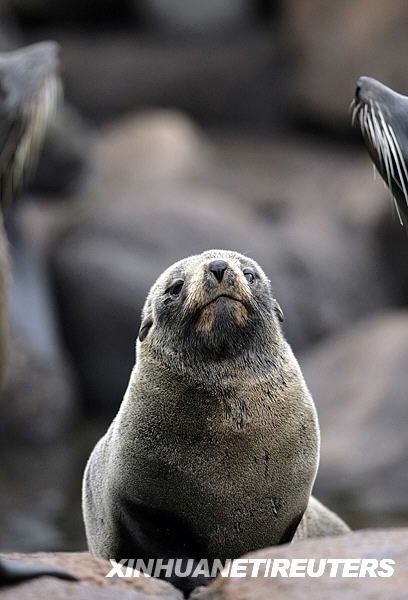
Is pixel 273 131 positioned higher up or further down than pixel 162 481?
higher up

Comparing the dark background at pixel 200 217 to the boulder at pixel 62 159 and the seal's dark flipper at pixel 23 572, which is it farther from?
the seal's dark flipper at pixel 23 572

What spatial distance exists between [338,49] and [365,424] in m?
10.1

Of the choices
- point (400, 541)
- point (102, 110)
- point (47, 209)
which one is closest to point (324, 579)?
point (400, 541)

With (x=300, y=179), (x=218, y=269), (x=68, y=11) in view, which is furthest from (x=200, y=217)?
(x=218, y=269)

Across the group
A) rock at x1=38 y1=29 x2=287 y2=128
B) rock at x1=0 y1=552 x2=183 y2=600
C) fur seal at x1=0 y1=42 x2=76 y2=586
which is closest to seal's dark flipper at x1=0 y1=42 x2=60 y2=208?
fur seal at x1=0 y1=42 x2=76 y2=586

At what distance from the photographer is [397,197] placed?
23.4 ft

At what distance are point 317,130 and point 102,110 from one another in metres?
3.78

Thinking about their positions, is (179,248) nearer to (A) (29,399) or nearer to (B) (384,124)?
(A) (29,399)

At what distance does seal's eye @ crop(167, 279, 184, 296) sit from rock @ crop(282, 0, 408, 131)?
14.8 metres

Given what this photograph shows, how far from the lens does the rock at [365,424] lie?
12.0 metres

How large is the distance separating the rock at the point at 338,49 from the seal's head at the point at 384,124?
13.8m

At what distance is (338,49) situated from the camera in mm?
21328

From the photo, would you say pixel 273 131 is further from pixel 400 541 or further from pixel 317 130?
pixel 400 541

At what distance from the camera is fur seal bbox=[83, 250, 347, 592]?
591 centimetres
